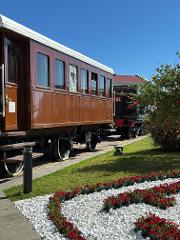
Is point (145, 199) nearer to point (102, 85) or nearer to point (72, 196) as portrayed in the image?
point (72, 196)

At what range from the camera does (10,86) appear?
10.4 metres

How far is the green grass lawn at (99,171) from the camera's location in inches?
343

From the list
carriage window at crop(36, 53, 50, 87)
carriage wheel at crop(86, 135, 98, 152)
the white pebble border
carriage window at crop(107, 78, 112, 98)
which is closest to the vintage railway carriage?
carriage window at crop(36, 53, 50, 87)

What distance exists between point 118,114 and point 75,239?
21.9 meters

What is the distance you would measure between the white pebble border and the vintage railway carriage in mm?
3125

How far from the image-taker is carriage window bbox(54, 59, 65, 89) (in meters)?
12.8

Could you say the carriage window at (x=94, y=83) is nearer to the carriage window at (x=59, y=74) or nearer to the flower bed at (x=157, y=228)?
the carriage window at (x=59, y=74)

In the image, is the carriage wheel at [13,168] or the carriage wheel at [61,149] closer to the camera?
the carriage wheel at [13,168]

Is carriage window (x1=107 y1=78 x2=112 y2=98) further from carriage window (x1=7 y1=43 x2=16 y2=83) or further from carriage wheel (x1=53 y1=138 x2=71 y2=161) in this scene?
carriage window (x1=7 y1=43 x2=16 y2=83)

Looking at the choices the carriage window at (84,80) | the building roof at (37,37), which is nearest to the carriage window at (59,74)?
the building roof at (37,37)

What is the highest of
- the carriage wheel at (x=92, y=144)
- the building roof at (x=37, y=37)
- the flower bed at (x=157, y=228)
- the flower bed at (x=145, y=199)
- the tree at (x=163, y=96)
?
the building roof at (x=37, y=37)

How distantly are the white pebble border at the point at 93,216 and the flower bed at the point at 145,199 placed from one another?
0.32 feet

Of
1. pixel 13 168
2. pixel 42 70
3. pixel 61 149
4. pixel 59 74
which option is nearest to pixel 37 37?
pixel 42 70

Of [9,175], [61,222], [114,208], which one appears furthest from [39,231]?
[9,175]
